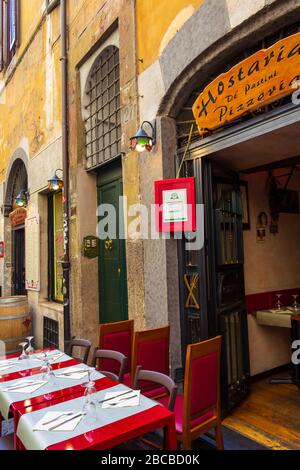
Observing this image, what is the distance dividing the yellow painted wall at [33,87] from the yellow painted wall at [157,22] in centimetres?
257

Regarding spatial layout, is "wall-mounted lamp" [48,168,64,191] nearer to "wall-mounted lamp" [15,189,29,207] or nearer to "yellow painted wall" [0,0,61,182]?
"yellow painted wall" [0,0,61,182]

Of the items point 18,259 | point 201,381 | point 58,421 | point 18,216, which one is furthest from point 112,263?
point 18,259

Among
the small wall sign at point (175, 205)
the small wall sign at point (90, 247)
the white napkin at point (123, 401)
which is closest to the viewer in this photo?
the white napkin at point (123, 401)

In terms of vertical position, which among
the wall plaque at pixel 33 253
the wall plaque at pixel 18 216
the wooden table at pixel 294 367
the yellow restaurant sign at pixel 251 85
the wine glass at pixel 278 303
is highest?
the yellow restaurant sign at pixel 251 85

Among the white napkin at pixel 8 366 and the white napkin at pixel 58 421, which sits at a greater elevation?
the white napkin at pixel 58 421

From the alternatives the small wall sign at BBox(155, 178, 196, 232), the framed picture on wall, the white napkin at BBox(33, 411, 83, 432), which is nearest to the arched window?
the small wall sign at BBox(155, 178, 196, 232)

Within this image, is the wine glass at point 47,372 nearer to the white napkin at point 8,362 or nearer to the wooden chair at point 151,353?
the white napkin at point 8,362

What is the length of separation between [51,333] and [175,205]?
3880 millimetres

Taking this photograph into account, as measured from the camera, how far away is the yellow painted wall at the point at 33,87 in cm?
659

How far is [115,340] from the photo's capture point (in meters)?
3.76

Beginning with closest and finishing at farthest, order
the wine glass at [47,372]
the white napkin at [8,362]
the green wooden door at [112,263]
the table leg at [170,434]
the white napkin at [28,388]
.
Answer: the table leg at [170,434] → the white napkin at [28,388] → the wine glass at [47,372] → the white napkin at [8,362] → the green wooden door at [112,263]

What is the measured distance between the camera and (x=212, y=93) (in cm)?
335

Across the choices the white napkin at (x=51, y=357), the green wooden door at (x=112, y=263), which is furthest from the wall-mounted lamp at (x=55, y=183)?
the white napkin at (x=51, y=357)
